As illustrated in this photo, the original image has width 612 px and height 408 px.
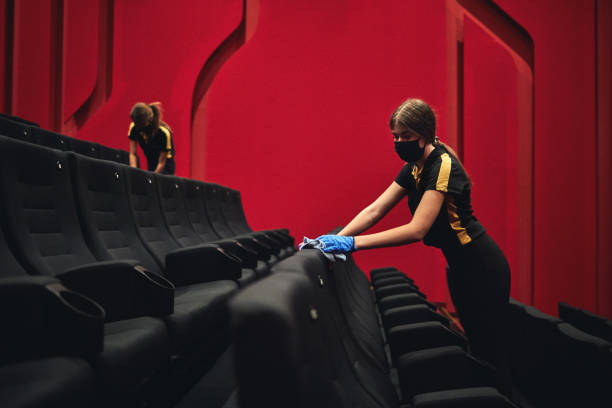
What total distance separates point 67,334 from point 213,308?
0.76 feet

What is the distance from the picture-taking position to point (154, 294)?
36cm

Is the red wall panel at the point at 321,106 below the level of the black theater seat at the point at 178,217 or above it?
above

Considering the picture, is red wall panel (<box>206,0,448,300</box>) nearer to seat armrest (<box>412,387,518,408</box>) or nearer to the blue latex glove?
the blue latex glove

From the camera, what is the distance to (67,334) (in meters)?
0.24

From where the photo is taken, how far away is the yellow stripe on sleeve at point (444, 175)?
48cm

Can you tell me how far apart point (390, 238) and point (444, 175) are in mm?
101

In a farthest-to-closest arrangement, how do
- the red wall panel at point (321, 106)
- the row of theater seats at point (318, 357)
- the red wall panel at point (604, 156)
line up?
the red wall panel at point (321, 106), the red wall panel at point (604, 156), the row of theater seats at point (318, 357)

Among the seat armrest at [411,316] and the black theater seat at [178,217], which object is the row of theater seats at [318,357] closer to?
the seat armrest at [411,316]

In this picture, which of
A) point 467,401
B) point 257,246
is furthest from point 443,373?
point 257,246

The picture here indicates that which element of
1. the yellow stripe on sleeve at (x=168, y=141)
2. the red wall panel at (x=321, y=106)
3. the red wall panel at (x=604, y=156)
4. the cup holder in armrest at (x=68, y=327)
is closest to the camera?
the cup holder in armrest at (x=68, y=327)

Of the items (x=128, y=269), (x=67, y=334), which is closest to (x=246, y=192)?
(x=128, y=269)

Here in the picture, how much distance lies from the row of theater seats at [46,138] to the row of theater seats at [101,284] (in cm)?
22

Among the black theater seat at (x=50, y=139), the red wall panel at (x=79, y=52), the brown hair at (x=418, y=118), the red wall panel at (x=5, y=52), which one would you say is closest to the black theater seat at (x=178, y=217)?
the black theater seat at (x=50, y=139)

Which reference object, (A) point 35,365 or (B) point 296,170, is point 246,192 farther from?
(A) point 35,365
